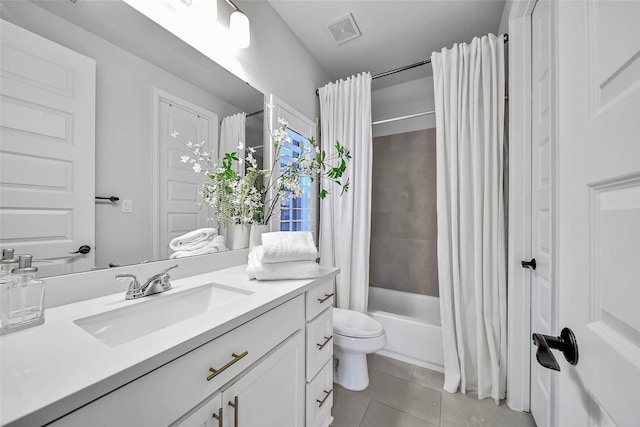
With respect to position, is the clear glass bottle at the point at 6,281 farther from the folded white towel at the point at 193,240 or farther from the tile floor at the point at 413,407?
the tile floor at the point at 413,407

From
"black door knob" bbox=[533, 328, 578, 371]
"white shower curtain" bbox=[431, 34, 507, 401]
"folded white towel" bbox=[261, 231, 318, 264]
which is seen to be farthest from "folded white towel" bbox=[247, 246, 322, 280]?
"white shower curtain" bbox=[431, 34, 507, 401]

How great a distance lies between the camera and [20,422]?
13.2 inches

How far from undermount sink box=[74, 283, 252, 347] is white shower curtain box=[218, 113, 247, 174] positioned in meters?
0.70

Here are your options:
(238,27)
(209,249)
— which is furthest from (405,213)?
(238,27)

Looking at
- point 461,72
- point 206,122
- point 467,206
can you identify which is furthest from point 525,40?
point 206,122

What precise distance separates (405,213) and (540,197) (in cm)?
146

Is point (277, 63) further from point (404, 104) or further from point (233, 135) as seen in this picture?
point (404, 104)

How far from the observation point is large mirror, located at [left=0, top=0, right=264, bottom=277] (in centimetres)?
70

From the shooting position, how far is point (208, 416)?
623 mm

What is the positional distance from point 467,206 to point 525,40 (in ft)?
3.20

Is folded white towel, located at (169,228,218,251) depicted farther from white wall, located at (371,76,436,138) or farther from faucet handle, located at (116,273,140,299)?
A: white wall, located at (371,76,436,138)

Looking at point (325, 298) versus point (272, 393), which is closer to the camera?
point (272, 393)

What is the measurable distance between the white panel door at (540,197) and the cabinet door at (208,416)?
1.35 metres

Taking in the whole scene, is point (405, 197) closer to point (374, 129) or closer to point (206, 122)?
point (374, 129)
